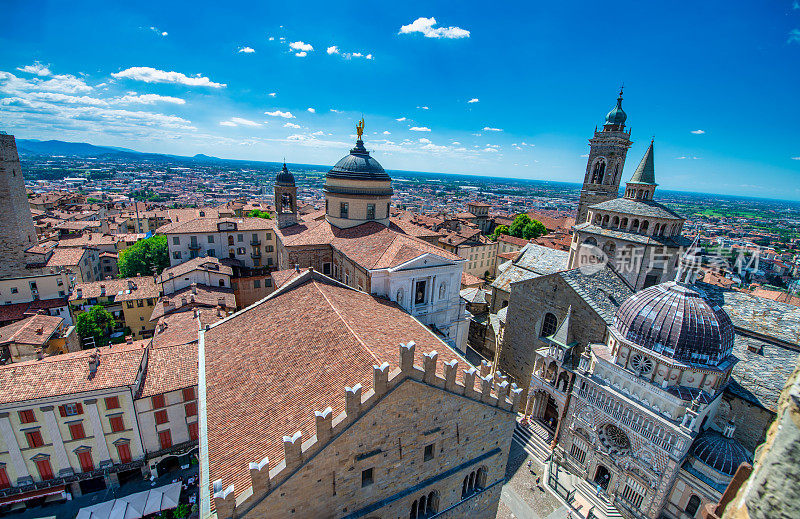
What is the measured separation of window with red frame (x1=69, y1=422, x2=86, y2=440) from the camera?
71.1 ft

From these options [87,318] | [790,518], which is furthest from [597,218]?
[87,318]

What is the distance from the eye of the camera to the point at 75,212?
90000 mm

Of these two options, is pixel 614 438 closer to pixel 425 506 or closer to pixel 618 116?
pixel 425 506

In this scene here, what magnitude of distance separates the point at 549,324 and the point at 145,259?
56.0 meters

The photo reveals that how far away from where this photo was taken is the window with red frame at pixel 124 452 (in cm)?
2308

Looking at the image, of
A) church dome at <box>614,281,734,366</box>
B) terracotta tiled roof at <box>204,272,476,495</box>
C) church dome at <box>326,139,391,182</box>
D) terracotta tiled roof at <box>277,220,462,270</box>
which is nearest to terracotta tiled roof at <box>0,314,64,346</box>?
terracotta tiled roof at <box>204,272,476,495</box>

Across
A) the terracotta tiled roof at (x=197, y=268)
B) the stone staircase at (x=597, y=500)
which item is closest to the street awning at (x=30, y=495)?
the terracotta tiled roof at (x=197, y=268)

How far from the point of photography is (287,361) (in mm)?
15836

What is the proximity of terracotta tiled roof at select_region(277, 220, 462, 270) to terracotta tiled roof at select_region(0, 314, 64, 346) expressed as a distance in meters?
21.3

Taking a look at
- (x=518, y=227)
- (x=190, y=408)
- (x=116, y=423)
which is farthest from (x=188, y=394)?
(x=518, y=227)

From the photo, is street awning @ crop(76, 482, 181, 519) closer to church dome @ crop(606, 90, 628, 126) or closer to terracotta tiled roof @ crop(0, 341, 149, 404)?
terracotta tiled roof @ crop(0, 341, 149, 404)

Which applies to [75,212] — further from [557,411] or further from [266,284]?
[557,411]

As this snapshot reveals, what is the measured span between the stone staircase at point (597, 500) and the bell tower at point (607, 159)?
119 ft

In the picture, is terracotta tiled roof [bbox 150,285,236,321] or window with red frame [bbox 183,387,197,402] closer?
window with red frame [bbox 183,387,197,402]
